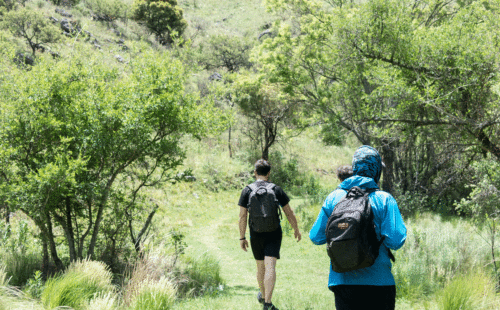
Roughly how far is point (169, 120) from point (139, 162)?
3.14 ft

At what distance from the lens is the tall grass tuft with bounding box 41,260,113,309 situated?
4262mm

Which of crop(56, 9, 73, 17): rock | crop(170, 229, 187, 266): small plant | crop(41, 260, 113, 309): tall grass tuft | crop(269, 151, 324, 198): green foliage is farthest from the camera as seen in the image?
crop(56, 9, 73, 17): rock

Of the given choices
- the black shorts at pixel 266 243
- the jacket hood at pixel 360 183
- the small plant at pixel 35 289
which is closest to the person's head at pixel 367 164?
the jacket hood at pixel 360 183

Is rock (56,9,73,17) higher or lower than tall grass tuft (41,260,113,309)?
higher

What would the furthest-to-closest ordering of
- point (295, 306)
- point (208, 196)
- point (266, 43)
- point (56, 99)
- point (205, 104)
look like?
1. point (208, 196)
2. point (266, 43)
3. point (205, 104)
4. point (56, 99)
5. point (295, 306)

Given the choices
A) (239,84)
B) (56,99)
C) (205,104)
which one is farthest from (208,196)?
(56,99)

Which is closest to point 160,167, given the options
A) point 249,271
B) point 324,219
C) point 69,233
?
point 69,233

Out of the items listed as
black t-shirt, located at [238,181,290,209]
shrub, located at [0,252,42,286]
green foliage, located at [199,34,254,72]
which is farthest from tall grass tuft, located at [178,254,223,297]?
green foliage, located at [199,34,254,72]

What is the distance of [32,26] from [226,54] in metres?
17.7

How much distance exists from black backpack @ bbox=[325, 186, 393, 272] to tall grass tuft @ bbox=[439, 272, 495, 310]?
2.78m

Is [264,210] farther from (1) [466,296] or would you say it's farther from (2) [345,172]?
(1) [466,296]

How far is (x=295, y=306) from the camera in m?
4.62

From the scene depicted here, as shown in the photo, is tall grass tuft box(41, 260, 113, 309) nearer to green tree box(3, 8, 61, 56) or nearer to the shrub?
the shrub

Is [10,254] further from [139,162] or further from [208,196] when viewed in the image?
[208,196]
